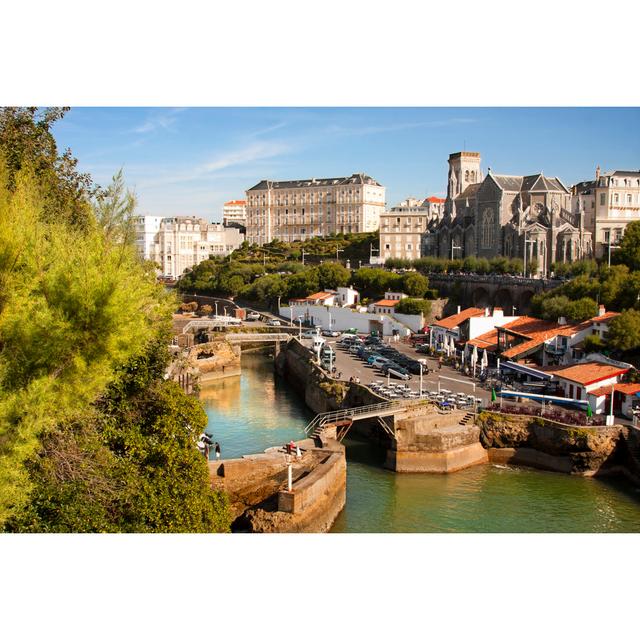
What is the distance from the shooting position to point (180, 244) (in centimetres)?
9769

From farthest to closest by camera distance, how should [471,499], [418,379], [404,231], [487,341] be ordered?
[404,231] → [487,341] → [418,379] → [471,499]

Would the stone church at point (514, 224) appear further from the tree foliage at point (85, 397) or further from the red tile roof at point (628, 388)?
the tree foliage at point (85, 397)

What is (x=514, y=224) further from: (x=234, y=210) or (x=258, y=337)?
(x=234, y=210)

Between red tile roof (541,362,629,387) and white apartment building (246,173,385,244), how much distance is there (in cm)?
7044

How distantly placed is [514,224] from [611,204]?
25.1ft

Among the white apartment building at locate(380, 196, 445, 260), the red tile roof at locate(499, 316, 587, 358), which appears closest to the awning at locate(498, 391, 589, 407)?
the red tile roof at locate(499, 316, 587, 358)

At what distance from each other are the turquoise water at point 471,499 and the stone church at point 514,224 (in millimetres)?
35127

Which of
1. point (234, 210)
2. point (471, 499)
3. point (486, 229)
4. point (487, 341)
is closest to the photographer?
point (471, 499)

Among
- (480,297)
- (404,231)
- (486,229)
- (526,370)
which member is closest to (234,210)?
(404,231)

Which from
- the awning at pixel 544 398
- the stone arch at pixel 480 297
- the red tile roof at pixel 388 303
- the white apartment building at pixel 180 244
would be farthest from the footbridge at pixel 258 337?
the white apartment building at pixel 180 244

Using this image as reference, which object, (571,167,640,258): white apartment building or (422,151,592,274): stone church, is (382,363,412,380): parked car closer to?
(422,151,592,274): stone church

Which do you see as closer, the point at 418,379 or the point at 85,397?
the point at 85,397

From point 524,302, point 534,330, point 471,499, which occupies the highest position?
point 524,302

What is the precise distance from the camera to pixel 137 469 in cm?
1359
